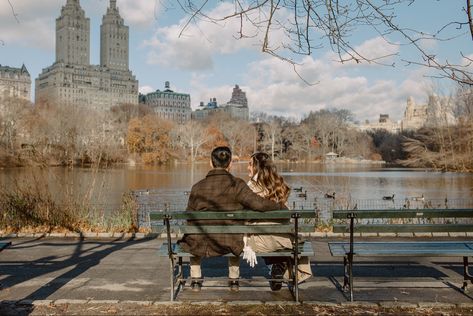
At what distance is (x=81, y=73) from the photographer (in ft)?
592

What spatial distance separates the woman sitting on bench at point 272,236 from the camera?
4.75 m

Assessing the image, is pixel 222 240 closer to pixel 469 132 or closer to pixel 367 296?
pixel 367 296

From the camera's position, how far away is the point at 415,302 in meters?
4.58

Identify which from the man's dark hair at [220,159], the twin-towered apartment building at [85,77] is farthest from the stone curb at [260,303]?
the twin-towered apartment building at [85,77]

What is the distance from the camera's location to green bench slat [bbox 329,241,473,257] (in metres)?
4.68

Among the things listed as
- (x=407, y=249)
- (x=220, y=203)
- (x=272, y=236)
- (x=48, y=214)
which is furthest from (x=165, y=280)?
(x=48, y=214)

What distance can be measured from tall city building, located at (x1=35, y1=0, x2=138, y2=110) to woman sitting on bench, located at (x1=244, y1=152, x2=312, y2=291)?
17372 cm

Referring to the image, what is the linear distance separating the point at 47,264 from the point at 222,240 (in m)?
2.96

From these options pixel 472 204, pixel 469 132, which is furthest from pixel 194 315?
pixel 469 132

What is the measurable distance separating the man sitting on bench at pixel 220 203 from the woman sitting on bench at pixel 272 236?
120 mm

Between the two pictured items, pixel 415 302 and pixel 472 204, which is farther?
pixel 472 204

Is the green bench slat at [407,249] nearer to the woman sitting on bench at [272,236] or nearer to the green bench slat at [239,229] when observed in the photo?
the woman sitting on bench at [272,236]

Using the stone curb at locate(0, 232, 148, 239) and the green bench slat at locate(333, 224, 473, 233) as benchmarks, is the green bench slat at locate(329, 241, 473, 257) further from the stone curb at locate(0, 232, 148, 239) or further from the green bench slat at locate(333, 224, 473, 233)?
the stone curb at locate(0, 232, 148, 239)

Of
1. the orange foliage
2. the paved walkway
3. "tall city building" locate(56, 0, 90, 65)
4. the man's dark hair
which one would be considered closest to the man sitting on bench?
the man's dark hair
